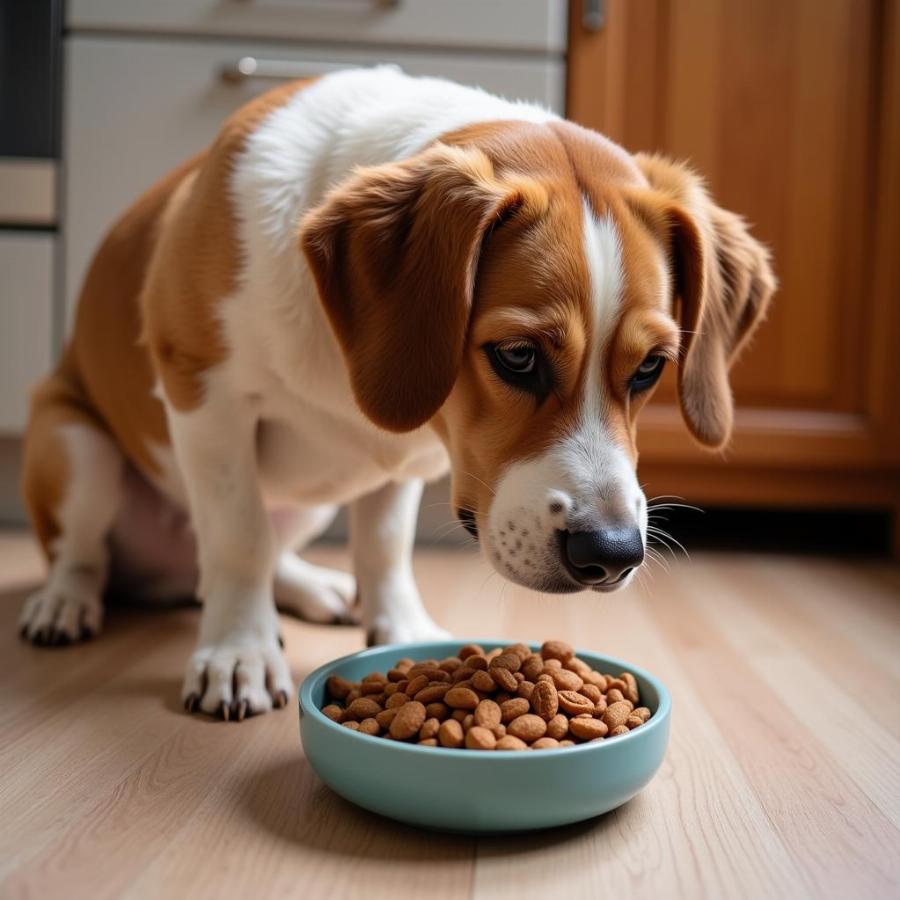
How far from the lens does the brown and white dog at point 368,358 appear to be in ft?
4.12

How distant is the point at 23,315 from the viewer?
2.64 metres

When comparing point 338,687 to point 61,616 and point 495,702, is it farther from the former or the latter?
point 61,616

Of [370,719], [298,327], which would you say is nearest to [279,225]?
[298,327]

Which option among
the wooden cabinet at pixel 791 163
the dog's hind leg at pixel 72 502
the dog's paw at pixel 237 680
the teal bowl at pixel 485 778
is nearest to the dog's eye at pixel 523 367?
the teal bowl at pixel 485 778

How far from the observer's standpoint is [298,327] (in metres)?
1.48

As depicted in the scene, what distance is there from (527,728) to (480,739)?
60mm

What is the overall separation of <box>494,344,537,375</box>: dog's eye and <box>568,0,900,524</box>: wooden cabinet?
141cm

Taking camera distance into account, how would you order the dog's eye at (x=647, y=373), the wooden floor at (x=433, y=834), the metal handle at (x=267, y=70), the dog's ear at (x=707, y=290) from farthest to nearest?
the metal handle at (x=267, y=70)
the dog's ear at (x=707, y=290)
the dog's eye at (x=647, y=373)
the wooden floor at (x=433, y=834)

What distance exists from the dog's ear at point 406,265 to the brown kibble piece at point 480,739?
375 mm

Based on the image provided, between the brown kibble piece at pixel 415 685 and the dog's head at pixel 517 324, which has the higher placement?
the dog's head at pixel 517 324

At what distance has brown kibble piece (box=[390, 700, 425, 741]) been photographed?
44.6 inches

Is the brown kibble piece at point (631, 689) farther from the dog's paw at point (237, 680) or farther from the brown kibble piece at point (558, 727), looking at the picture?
the dog's paw at point (237, 680)

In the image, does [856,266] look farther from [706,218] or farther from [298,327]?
[298,327]

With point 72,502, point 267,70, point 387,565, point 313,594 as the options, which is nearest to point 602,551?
point 387,565
